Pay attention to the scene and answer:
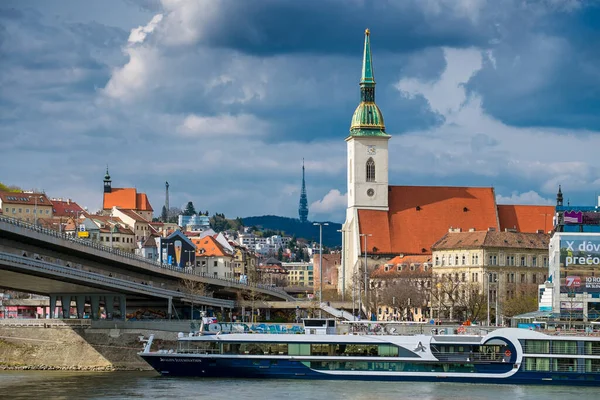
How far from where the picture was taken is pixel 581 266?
105 meters

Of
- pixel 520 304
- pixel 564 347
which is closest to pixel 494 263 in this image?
pixel 520 304

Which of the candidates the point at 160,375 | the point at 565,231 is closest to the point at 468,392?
the point at 160,375

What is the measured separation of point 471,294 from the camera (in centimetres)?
12925

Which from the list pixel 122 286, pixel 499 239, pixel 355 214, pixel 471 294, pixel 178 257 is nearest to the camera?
pixel 122 286

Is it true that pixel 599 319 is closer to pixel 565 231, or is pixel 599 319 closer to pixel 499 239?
pixel 565 231

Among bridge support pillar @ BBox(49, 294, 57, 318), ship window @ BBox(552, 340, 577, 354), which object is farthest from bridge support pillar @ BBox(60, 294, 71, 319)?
ship window @ BBox(552, 340, 577, 354)

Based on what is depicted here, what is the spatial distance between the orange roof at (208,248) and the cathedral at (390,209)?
3544cm

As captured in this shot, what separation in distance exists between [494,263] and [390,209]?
1875cm

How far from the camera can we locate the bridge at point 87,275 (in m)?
82.1

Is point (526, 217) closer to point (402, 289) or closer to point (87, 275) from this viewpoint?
point (402, 289)

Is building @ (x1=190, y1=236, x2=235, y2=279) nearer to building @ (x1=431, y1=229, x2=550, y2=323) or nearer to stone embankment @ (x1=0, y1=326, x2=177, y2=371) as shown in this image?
building @ (x1=431, y1=229, x2=550, y2=323)

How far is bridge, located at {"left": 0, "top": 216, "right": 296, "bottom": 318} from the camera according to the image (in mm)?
82125

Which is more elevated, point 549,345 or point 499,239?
point 499,239

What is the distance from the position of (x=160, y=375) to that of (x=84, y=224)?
342ft
